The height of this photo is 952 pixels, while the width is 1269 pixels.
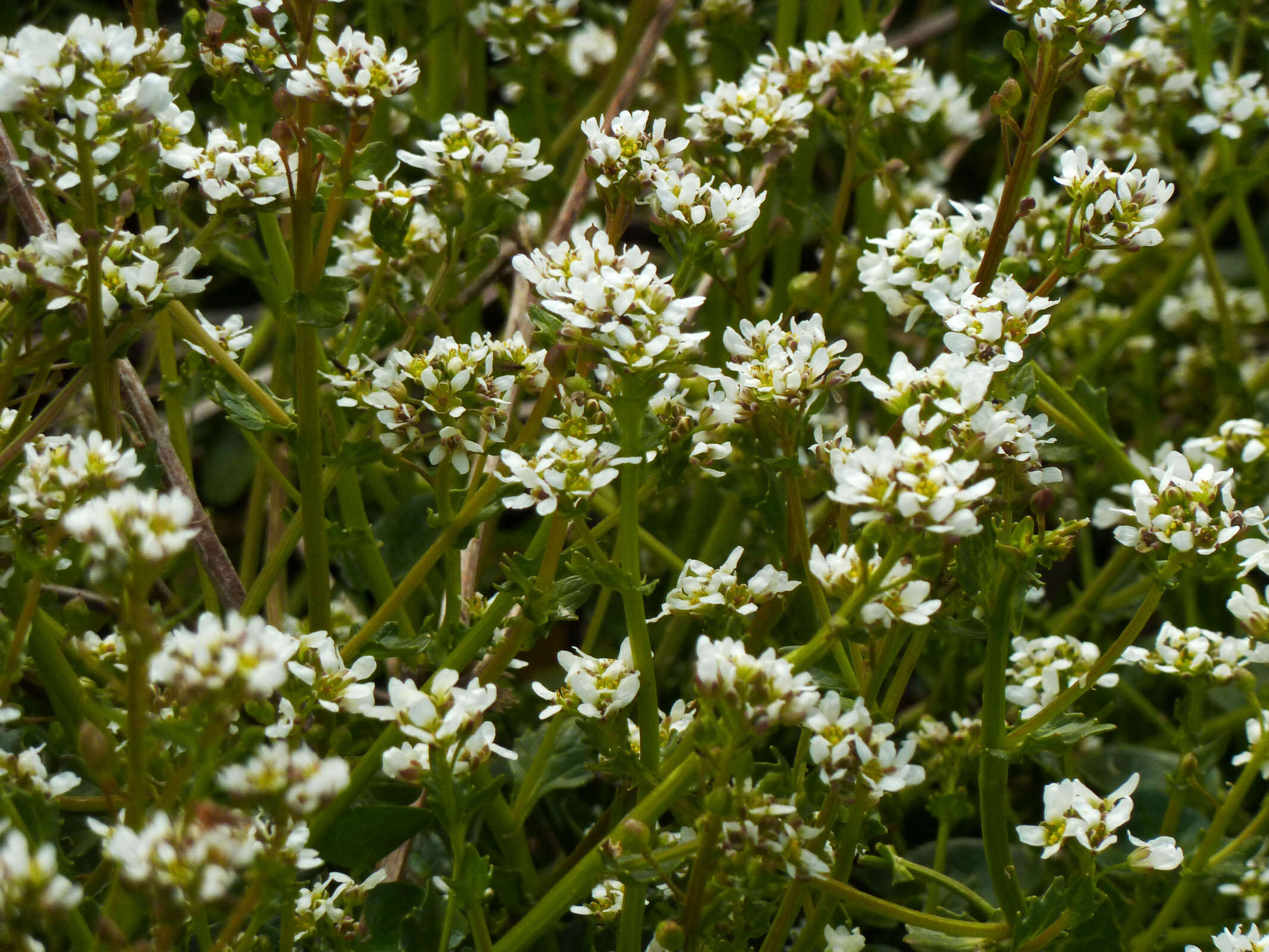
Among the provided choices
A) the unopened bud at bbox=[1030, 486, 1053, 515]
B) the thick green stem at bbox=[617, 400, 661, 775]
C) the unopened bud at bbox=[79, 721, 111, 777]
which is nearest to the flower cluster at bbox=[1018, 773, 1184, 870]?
the unopened bud at bbox=[1030, 486, 1053, 515]

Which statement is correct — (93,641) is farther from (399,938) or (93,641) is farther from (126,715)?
(399,938)

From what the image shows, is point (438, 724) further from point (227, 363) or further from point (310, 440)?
point (227, 363)

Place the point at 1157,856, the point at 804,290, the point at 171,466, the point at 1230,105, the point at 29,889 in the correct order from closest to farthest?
1. the point at 29,889
2. the point at 1157,856
3. the point at 171,466
4. the point at 804,290
5. the point at 1230,105

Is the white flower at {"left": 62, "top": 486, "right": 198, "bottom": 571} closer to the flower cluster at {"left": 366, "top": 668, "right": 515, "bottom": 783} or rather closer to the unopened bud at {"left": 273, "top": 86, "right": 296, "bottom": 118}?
the flower cluster at {"left": 366, "top": 668, "right": 515, "bottom": 783}

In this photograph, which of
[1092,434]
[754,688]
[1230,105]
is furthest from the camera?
[1230,105]

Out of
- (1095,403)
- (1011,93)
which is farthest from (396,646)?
(1095,403)

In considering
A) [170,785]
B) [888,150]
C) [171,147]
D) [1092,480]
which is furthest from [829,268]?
[170,785]

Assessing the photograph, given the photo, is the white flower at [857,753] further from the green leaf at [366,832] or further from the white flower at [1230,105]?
the white flower at [1230,105]
